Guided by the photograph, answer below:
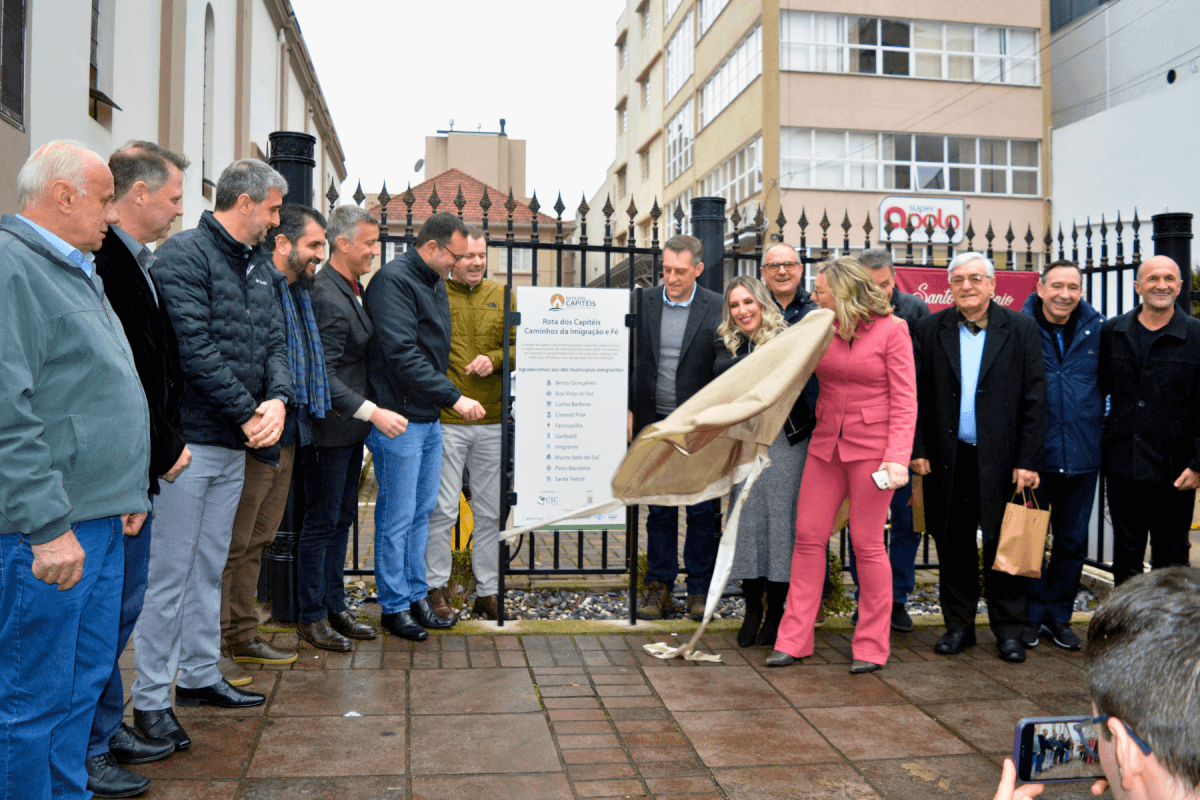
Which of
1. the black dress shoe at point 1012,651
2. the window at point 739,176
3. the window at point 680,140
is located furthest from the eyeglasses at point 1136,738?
the window at point 680,140

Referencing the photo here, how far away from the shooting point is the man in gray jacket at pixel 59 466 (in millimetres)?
2518

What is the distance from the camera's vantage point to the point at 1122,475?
534cm

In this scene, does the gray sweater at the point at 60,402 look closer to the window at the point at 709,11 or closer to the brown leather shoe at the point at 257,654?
the brown leather shoe at the point at 257,654

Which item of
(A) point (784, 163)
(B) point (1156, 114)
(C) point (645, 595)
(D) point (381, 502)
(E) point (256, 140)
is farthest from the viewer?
(A) point (784, 163)

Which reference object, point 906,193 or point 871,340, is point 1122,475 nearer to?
point 871,340

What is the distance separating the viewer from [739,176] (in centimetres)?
2928

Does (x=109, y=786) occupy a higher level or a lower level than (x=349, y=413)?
lower

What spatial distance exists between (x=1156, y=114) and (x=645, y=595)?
2266 centimetres

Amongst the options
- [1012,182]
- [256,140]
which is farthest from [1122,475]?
[1012,182]

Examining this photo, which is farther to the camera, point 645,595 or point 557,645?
point 645,595

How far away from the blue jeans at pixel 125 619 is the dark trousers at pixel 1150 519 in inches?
197

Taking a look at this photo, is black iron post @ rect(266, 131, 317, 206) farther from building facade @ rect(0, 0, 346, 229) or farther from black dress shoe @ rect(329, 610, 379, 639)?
building facade @ rect(0, 0, 346, 229)

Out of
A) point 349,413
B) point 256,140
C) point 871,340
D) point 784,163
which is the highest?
point 784,163

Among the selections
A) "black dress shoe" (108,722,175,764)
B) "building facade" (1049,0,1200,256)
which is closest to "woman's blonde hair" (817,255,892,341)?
"black dress shoe" (108,722,175,764)
